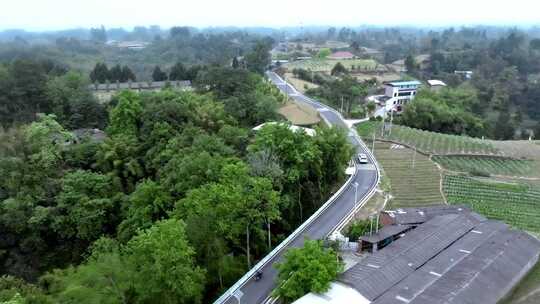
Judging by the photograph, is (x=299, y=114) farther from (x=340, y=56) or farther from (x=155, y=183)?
(x=340, y=56)

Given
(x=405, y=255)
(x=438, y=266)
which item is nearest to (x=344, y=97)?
(x=405, y=255)

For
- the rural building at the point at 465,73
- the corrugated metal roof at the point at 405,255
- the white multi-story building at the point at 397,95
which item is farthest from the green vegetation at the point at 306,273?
the rural building at the point at 465,73

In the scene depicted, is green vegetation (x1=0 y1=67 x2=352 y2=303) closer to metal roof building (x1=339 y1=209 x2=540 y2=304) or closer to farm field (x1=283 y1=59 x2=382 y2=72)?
metal roof building (x1=339 y1=209 x2=540 y2=304)

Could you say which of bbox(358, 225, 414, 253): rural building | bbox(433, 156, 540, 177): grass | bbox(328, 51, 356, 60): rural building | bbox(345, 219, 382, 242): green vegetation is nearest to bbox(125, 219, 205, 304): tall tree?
bbox(358, 225, 414, 253): rural building

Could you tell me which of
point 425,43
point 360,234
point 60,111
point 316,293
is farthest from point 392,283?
point 425,43

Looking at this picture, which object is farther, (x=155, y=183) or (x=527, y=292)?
(x=155, y=183)

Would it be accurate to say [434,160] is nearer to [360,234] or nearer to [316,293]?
[360,234]
